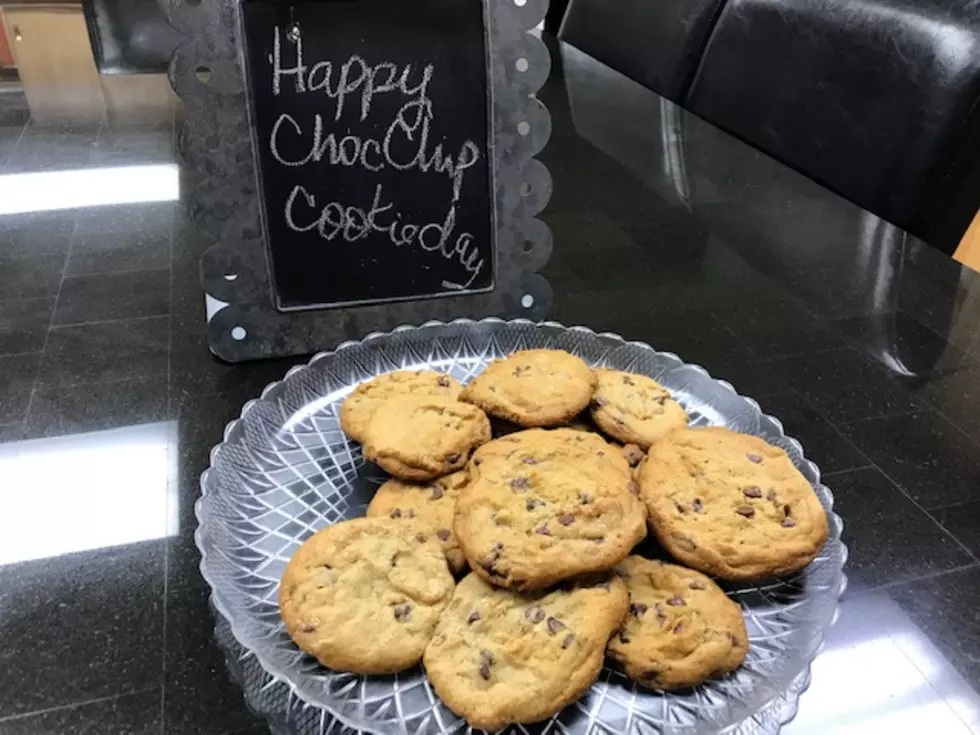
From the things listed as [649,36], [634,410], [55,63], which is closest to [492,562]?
[634,410]

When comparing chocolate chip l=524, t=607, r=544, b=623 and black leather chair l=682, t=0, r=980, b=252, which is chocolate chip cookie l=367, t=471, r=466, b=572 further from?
black leather chair l=682, t=0, r=980, b=252

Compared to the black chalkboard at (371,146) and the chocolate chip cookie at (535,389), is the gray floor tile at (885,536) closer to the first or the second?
the chocolate chip cookie at (535,389)

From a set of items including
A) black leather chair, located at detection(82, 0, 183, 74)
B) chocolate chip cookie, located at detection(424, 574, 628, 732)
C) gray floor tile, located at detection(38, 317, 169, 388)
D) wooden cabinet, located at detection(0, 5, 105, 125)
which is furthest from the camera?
black leather chair, located at detection(82, 0, 183, 74)

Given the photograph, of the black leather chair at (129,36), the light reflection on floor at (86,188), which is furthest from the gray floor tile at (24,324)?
the black leather chair at (129,36)

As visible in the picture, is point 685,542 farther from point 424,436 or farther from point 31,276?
point 31,276

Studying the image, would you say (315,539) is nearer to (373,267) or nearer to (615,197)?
(373,267)

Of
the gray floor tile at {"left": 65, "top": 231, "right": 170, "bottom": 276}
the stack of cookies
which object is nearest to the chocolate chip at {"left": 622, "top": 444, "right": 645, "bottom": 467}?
the stack of cookies
